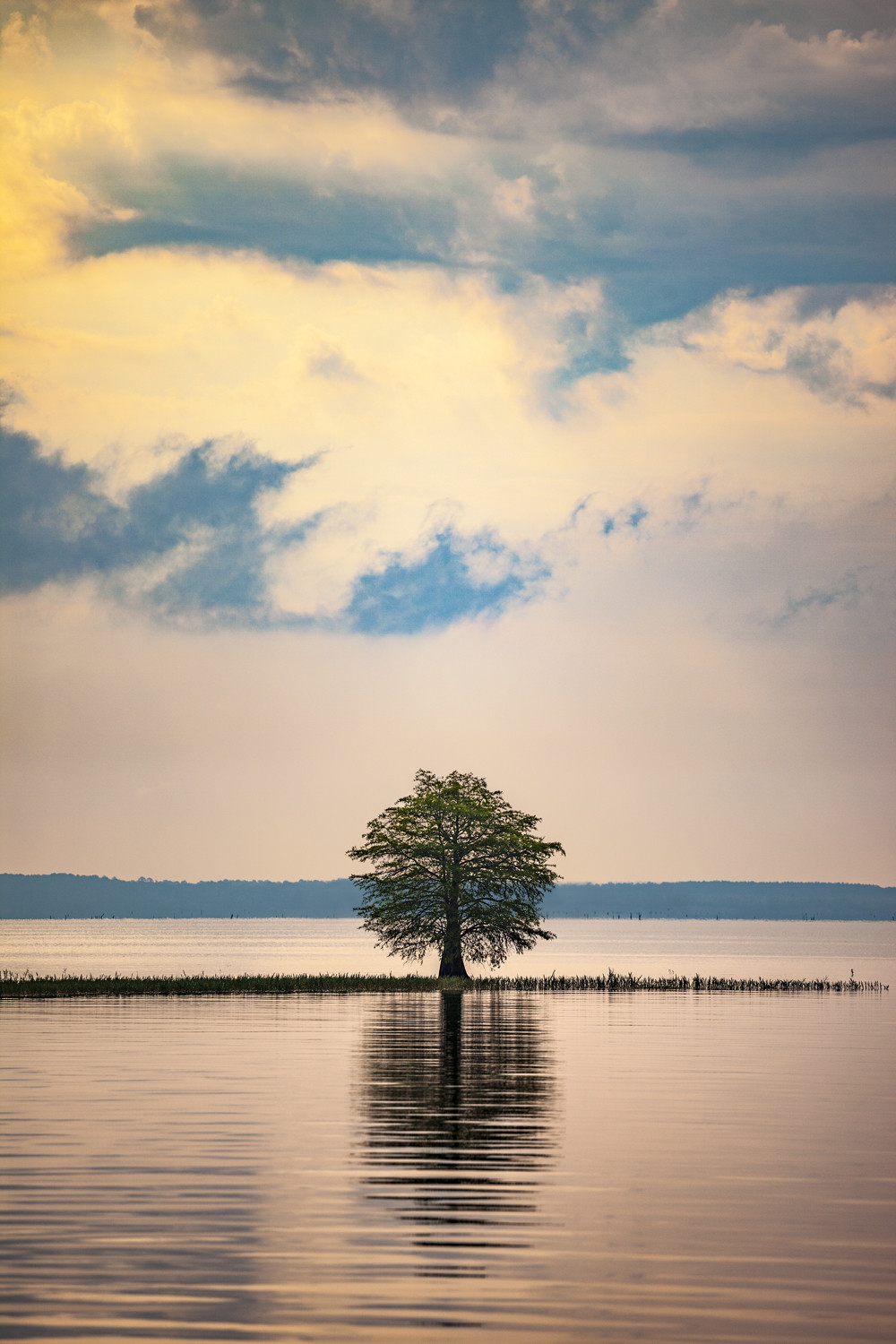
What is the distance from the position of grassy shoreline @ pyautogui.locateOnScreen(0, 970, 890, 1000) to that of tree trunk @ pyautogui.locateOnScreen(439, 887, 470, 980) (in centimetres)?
150

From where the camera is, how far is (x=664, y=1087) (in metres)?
38.1

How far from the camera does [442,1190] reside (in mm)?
22859

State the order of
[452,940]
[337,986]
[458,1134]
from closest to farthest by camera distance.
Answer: [458,1134] < [337,986] < [452,940]

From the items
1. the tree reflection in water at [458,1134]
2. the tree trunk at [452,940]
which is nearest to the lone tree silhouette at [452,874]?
the tree trunk at [452,940]

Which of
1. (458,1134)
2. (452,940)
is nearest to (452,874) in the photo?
(452,940)

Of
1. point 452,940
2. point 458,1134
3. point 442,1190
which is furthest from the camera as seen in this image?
point 452,940

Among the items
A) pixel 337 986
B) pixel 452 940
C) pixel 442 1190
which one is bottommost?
pixel 442 1190

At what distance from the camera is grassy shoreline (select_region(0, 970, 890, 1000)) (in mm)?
73625

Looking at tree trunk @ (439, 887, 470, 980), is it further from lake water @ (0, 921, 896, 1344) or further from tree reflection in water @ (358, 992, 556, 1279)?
lake water @ (0, 921, 896, 1344)

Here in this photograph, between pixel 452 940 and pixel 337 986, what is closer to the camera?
pixel 337 986

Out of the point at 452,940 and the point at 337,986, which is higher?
the point at 452,940

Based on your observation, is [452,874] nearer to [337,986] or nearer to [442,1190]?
[337,986]

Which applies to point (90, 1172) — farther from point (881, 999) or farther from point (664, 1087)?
point (881, 999)

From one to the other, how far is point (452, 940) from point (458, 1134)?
199ft
